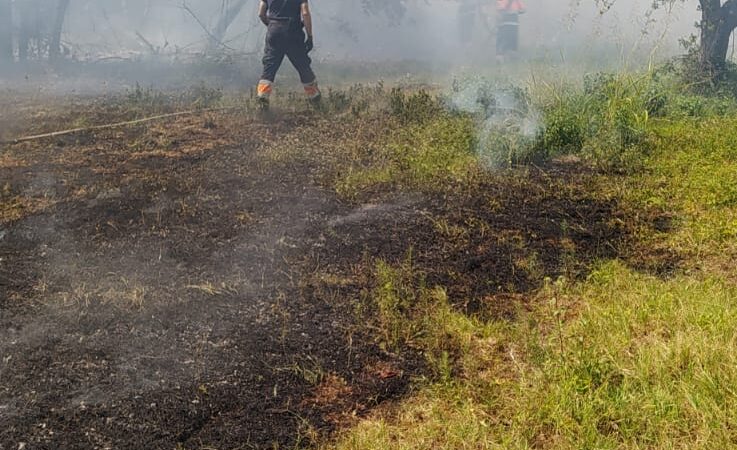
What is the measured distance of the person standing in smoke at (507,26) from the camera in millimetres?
14195

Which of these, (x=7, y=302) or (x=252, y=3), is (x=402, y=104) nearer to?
(x=7, y=302)

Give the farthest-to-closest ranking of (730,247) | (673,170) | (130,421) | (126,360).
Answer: (673,170) → (730,247) → (126,360) → (130,421)

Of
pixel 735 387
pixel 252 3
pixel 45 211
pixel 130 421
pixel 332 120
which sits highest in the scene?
pixel 252 3

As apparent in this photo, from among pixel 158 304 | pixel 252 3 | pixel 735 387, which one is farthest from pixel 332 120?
pixel 252 3

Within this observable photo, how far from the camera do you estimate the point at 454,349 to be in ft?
9.72

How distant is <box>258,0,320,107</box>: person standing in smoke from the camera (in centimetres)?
782

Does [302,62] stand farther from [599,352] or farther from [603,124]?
[599,352]

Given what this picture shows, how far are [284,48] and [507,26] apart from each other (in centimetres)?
772

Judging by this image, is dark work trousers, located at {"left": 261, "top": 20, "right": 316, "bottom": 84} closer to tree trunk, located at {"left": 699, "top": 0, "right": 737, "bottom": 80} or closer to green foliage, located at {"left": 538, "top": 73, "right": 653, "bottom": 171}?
green foliage, located at {"left": 538, "top": 73, "right": 653, "bottom": 171}

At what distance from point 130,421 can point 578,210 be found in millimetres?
3221

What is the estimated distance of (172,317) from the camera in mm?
3264

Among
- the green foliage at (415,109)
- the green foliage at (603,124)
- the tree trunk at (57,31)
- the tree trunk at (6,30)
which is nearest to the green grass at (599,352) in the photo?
the green foliage at (603,124)

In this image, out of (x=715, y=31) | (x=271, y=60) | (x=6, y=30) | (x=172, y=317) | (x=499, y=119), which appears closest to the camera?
(x=172, y=317)

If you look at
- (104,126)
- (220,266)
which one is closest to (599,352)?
(220,266)
